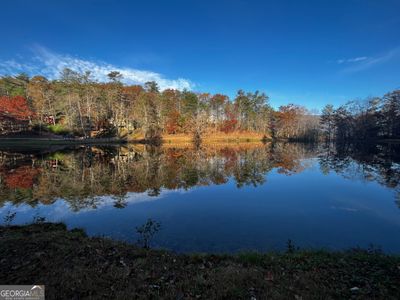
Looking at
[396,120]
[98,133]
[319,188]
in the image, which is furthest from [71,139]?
[396,120]

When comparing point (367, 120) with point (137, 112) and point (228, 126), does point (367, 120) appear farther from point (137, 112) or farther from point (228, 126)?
point (137, 112)

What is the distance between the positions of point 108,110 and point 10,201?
67.5 m

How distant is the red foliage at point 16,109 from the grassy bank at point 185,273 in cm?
7200

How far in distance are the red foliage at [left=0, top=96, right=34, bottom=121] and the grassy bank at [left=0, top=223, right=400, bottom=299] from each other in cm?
7200

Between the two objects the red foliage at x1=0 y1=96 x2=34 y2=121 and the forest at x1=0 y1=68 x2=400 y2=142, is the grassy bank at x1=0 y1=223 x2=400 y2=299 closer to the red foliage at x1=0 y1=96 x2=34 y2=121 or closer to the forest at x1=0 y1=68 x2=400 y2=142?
the forest at x1=0 y1=68 x2=400 y2=142

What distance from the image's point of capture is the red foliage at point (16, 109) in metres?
61.2

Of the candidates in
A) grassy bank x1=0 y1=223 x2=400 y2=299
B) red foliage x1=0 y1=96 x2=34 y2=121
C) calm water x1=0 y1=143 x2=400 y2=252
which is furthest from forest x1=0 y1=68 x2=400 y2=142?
grassy bank x1=0 y1=223 x2=400 y2=299

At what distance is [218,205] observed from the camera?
13906 mm

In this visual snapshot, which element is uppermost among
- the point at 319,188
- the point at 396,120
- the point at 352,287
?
the point at 396,120

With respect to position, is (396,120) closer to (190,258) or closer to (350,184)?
(350,184)

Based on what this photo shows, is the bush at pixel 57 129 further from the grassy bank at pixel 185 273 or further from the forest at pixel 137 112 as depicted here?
the grassy bank at pixel 185 273

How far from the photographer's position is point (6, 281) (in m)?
4.45

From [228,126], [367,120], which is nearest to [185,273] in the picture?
[228,126]

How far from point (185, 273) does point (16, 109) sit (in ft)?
252
